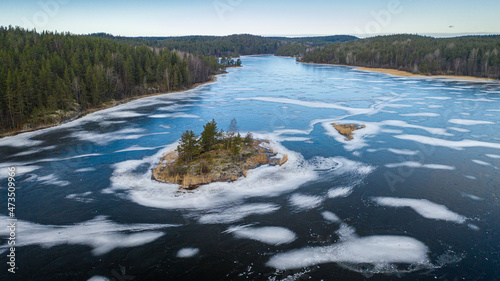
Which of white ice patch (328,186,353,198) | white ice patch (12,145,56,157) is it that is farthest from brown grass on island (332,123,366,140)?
white ice patch (12,145,56,157)

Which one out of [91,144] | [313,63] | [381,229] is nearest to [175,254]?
[381,229]

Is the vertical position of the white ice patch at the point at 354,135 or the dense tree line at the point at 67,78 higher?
the dense tree line at the point at 67,78

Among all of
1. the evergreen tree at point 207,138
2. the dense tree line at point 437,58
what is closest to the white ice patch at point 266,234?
the evergreen tree at point 207,138

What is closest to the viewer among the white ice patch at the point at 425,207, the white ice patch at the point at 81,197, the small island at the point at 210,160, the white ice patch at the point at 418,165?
the white ice patch at the point at 425,207

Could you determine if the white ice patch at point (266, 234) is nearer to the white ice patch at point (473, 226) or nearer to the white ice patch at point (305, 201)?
the white ice patch at point (305, 201)

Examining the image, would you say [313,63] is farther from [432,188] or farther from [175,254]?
[175,254]

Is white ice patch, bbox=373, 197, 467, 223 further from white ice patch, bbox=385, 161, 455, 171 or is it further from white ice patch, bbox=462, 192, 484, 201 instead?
white ice patch, bbox=385, 161, 455, 171

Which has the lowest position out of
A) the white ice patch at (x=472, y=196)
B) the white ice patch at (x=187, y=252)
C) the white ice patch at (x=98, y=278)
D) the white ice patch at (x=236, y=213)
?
the white ice patch at (x=98, y=278)
